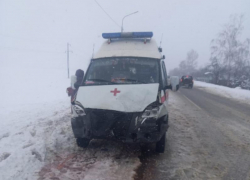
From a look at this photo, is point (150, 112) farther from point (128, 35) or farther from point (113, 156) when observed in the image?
point (128, 35)

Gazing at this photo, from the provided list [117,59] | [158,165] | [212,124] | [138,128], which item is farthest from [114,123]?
[212,124]

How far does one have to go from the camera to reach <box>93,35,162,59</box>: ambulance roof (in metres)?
5.95

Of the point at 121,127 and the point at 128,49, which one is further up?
the point at 128,49

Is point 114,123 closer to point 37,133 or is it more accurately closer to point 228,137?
point 37,133

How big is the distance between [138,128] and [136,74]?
1622 mm

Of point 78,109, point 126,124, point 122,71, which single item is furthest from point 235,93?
point 78,109

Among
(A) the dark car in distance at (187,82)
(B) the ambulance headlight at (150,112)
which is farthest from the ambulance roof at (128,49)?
(A) the dark car in distance at (187,82)

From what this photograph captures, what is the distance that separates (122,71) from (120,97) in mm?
1189

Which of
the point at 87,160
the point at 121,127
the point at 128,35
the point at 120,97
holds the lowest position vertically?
the point at 87,160

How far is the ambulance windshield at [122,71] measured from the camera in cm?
537

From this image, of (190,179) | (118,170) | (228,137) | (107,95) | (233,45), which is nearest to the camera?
(190,179)

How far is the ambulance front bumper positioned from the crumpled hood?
0.13 metres

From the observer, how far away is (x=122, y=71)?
18.4ft

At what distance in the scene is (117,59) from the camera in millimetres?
5836
